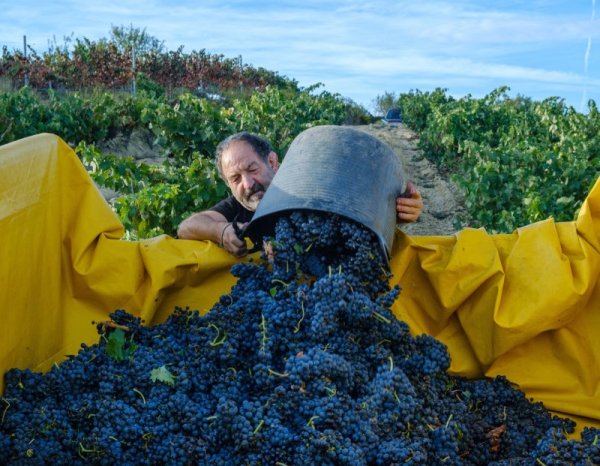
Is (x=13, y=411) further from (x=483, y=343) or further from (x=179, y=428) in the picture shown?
(x=483, y=343)

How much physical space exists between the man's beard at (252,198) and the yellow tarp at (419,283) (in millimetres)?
527

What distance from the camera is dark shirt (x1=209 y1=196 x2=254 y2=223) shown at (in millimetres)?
3922

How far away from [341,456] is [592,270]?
148 cm

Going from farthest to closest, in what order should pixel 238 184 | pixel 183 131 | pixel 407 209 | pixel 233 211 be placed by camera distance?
pixel 183 131 < pixel 233 211 < pixel 238 184 < pixel 407 209

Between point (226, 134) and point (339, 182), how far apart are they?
8218mm

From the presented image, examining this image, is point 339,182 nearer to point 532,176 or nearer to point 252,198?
point 252,198

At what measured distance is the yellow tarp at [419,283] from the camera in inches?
115

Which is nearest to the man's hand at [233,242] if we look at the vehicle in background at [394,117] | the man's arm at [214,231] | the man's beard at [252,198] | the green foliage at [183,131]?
the man's arm at [214,231]

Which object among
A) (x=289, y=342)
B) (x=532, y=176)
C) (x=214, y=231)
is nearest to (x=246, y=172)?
(x=214, y=231)

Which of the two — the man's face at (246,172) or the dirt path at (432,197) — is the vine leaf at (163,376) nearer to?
the man's face at (246,172)

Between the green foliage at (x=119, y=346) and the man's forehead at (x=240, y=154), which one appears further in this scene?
the man's forehead at (x=240, y=154)

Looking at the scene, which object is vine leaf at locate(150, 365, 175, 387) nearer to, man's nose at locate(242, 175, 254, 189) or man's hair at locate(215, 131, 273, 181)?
man's nose at locate(242, 175, 254, 189)

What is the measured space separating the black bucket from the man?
365 millimetres

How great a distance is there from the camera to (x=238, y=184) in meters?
3.86
